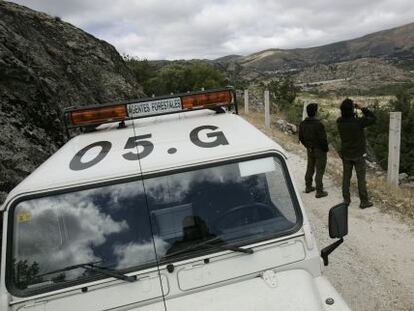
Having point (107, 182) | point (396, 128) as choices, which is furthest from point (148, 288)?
point (396, 128)

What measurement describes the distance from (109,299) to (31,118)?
17.9 ft

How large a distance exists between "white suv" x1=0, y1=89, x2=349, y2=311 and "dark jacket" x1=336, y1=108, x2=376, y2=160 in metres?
4.51

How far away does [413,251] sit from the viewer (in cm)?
597

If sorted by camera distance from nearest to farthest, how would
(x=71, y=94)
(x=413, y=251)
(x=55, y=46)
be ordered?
(x=413, y=251) < (x=71, y=94) < (x=55, y=46)

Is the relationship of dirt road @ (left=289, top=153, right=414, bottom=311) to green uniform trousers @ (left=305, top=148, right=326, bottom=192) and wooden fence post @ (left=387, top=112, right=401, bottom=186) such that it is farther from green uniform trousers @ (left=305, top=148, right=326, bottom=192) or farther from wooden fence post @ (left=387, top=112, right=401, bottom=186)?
wooden fence post @ (left=387, top=112, right=401, bottom=186)

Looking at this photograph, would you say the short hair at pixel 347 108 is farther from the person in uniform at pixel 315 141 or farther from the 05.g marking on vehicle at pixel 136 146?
the 05.g marking on vehicle at pixel 136 146

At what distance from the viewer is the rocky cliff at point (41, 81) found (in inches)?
267

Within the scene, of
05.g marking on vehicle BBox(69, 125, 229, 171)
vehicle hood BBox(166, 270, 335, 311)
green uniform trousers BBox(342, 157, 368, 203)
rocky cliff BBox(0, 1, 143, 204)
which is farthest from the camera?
green uniform trousers BBox(342, 157, 368, 203)

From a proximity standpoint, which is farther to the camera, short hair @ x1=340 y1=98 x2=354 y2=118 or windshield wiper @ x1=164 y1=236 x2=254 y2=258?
short hair @ x1=340 y1=98 x2=354 y2=118

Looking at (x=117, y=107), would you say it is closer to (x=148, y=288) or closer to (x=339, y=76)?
(x=148, y=288)

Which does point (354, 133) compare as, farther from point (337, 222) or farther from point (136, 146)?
point (136, 146)

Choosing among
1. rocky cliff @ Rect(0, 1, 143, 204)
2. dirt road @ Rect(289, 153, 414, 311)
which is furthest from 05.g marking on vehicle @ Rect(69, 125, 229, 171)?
rocky cliff @ Rect(0, 1, 143, 204)

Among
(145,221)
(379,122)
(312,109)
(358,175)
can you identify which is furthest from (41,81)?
(379,122)

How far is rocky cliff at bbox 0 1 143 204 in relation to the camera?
6777 mm
